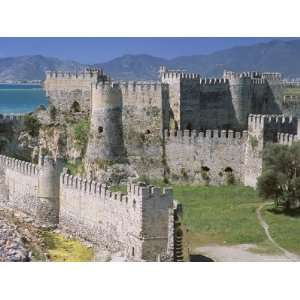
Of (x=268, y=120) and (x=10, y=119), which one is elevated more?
(x=268, y=120)

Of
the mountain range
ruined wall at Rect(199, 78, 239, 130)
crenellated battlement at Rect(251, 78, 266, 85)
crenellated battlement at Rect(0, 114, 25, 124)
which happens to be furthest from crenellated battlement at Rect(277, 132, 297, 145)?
crenellated battlement at Rect(0, 114, 25, 124)

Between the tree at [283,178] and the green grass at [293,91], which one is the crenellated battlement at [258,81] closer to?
the tree at [283,178]

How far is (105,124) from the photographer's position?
35500 millimetres

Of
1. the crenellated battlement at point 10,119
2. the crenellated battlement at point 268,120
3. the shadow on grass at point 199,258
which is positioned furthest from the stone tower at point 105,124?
the shadow on grass at point 199,258

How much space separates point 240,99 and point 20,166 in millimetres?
10511

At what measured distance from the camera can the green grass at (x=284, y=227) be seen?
25969 mm

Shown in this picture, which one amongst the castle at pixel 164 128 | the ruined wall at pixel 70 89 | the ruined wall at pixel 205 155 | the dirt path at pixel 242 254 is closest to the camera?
the dirt path at pixel 242 254

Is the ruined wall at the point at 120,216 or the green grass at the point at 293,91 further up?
the green grass at the point at 293,91

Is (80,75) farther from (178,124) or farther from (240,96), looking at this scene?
(240,96)

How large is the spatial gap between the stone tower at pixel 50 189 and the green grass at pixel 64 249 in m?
1.03

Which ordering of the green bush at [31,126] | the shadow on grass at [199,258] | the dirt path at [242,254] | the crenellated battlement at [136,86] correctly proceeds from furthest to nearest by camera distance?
the green bush at [31,126]
the crenellated battlement at [136,86]
the dirt path at [242,254]
the shadow on grass at [199,258]

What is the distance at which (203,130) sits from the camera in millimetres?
36688

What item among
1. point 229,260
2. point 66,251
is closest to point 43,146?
point 66,251

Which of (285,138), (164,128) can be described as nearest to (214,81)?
(164,128)
